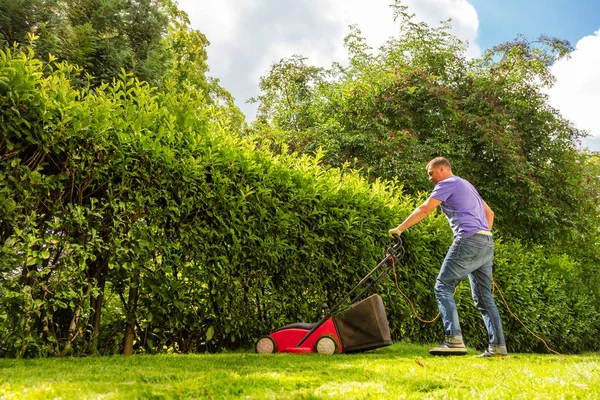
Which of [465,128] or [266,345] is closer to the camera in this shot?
[266,345]

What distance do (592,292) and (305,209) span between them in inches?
459

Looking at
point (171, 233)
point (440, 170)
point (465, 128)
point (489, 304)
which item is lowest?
point (489, 304)

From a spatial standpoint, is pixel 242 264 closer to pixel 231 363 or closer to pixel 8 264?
pixel 231 363

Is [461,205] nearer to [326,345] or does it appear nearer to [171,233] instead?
[326,345]

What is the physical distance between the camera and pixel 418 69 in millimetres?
15758

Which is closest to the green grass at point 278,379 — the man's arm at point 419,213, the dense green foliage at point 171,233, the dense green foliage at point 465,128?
the dense green foliage at point 171,233

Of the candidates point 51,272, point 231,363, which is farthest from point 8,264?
point 231,363

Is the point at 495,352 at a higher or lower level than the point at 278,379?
lower

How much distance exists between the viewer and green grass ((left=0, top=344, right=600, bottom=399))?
103 inches

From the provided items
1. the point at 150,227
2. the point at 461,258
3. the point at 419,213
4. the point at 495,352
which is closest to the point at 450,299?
the point at 461,258

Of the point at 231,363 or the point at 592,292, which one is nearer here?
the point at 231,363

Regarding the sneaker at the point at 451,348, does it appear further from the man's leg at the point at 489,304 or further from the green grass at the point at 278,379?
the green grass at the point at 278,379

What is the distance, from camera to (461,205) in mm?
5402

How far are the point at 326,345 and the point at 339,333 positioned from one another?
7.6 inches
